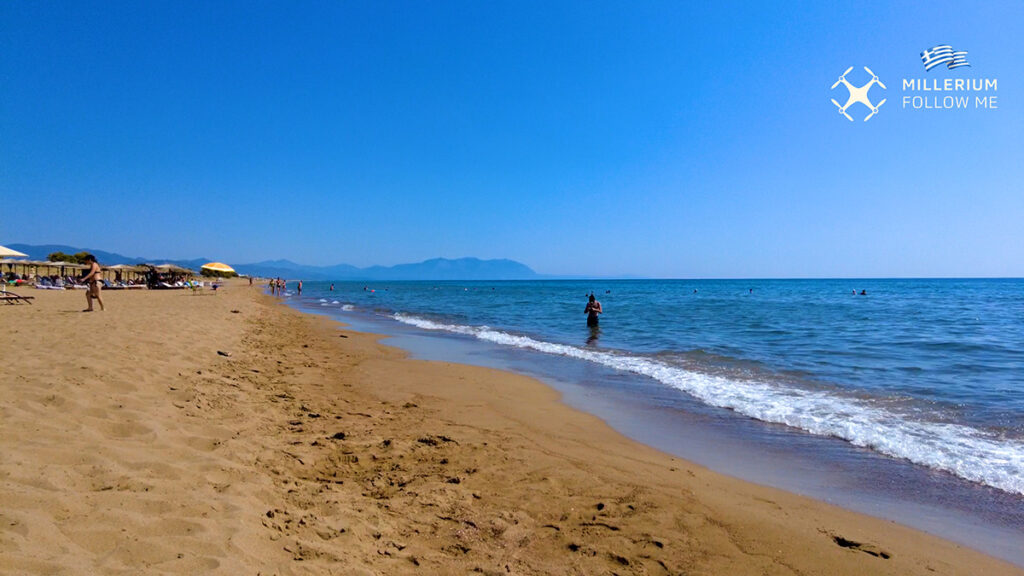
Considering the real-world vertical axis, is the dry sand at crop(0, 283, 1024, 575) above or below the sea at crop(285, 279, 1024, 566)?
above

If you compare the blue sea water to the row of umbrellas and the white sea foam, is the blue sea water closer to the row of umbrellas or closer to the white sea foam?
the white sea foam

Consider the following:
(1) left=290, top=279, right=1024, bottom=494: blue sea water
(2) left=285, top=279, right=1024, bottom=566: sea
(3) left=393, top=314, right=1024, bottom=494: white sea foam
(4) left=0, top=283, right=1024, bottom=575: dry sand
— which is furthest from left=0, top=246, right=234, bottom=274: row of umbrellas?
(3) left=393, top=314, right=1024, bottom=494: white sea foam

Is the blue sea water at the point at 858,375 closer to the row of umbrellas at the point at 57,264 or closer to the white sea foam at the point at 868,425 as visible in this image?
the white sea foam at the point at 868,425

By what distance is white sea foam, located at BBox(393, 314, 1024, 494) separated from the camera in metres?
5.55

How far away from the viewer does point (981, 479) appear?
17.0 ft

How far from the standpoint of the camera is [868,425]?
23.1ft

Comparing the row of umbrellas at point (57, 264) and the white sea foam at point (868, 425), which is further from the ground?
the row of umbrellas at point (57, 264)

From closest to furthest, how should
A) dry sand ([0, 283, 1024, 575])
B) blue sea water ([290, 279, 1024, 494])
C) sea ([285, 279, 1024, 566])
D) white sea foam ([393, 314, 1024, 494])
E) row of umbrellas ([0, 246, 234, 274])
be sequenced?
dry sand ([0, 283, 1024, 575]), sea ([285, 279, 1024, 566]), white sea foam ([393, 314, 1024, 494]), blue sea water ([290, 279, 1024, 494]), row of umbrellas ([0, 246, 234, 274])

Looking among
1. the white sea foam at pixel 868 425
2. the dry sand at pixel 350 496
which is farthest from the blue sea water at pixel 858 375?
the dry sand at pixel 350 496

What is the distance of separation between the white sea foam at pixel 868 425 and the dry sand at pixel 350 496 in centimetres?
235

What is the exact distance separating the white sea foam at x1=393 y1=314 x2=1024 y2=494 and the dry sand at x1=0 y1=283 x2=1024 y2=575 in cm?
235


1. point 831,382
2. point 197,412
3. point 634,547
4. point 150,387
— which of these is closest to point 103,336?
point 150,387

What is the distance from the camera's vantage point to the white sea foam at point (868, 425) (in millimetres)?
5547

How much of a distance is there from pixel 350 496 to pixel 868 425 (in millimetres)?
7177
